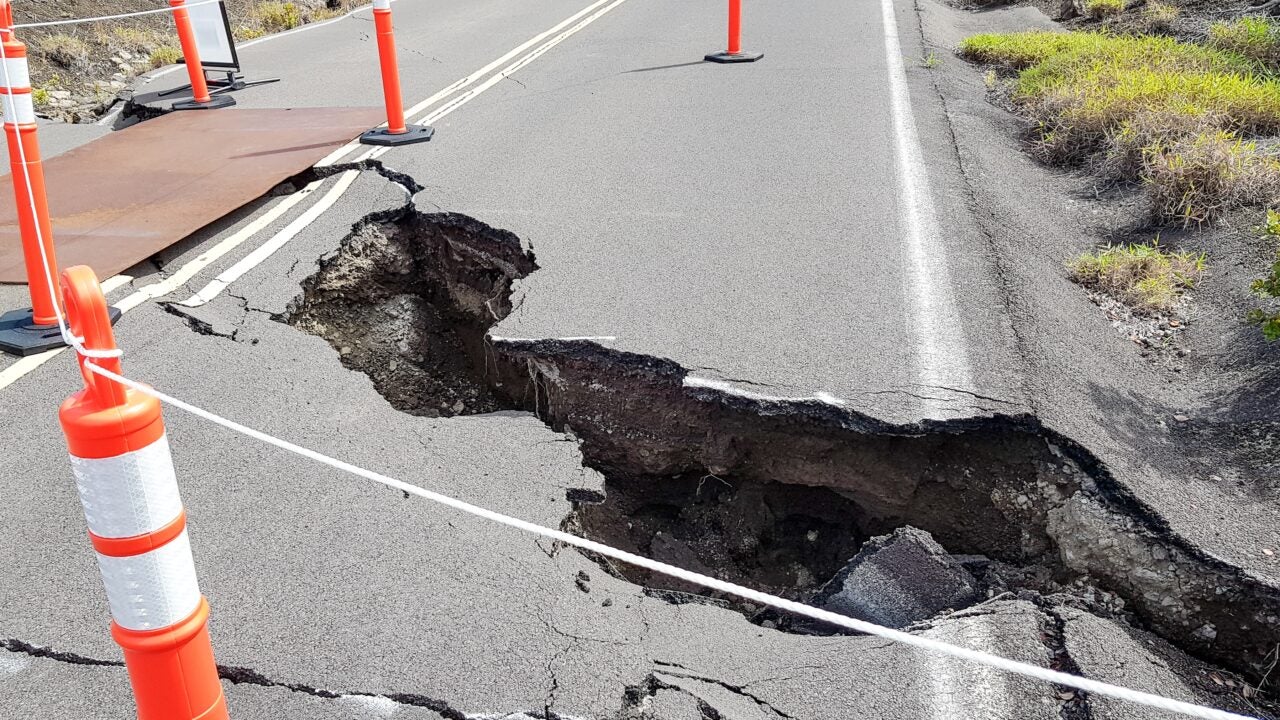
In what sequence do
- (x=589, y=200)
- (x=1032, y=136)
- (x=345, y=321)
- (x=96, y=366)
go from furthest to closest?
(x=1032, y=136) < (x=589, y=200) < (x=345, y=321) < (x=96, y=366)

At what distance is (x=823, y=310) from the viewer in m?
4.61

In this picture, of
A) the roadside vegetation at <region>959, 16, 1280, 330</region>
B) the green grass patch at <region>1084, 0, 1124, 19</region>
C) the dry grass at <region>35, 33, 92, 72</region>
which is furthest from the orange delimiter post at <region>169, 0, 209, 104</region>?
the green grass patch at <region>1084, 0, 1124, 19</region>

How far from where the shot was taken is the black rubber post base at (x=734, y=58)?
32.9 feet

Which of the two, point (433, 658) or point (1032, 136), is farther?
point (1032, 136)

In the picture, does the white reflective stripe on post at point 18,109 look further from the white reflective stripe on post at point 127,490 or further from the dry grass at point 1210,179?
the dry grass at point 1210,179

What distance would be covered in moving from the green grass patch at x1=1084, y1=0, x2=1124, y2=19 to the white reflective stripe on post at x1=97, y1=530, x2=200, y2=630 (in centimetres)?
1220

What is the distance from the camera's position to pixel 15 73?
411cm

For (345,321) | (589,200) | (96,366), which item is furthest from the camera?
(589,200)

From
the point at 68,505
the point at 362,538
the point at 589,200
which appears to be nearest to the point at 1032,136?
the point at 589,200

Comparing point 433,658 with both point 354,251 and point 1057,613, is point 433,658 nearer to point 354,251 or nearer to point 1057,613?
point 1057,613

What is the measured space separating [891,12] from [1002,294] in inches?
352

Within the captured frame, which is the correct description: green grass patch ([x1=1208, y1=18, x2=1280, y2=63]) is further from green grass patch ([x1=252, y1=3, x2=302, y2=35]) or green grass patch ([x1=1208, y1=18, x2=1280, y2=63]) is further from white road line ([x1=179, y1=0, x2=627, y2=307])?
green grass patch ([x1=252, y1=3, x2=302, y2=35])

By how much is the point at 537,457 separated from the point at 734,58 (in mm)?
7408

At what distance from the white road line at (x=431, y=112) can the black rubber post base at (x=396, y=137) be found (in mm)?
117
